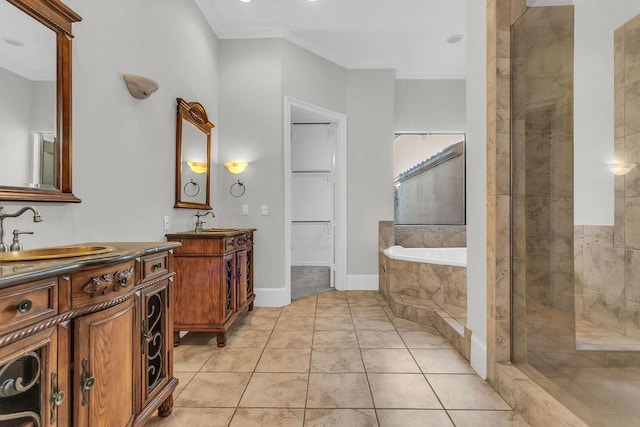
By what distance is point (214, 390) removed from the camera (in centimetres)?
182

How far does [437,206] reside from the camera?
4656 millimetres

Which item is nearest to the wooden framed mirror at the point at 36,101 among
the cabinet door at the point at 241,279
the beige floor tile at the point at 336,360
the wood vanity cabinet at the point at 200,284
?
the wood vanity cabinet at the point at 200,284

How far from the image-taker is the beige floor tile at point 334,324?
2.78 meters

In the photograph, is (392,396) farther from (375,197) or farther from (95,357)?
(375,197)

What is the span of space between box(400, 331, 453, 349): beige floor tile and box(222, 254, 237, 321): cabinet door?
4.77ft

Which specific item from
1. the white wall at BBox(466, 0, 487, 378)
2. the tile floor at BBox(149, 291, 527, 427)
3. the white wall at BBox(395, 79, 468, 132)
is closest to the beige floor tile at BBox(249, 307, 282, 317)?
the tile floor at BBox(149, 291, 527, 427)

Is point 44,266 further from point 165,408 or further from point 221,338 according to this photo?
point 221,338

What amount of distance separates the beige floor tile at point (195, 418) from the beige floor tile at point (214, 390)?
40 millimetres

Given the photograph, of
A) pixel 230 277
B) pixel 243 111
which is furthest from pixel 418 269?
pixel 243 111

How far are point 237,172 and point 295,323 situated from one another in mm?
1714

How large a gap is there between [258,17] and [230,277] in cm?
272

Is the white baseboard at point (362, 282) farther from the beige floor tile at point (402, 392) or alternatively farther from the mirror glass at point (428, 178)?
the beige floor tile at point (402, 392)

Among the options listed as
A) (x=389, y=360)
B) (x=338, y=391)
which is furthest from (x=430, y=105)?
(x=338, y=391)

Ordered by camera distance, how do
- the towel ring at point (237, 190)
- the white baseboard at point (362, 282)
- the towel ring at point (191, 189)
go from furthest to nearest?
1. the white baseboard at point (362, 282)
2. the towel ring at point (237, 190)
3. the towel ring at point (191, 189)
